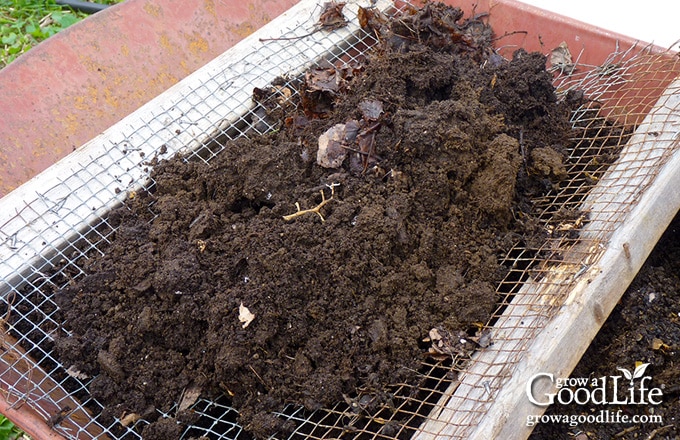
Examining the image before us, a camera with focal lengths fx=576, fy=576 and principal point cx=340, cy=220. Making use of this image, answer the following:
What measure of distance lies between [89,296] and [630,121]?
→ 1.72 metres

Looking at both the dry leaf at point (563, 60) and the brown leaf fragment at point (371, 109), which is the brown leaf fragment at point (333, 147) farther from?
the dry leaf at point (563, 60)

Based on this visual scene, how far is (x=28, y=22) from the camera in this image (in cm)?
336

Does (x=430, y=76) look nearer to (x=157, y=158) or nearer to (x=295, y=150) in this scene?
(x=295, y=150)

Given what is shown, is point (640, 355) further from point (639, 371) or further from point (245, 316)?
point (245, 316)

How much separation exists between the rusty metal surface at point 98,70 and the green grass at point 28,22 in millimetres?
1500

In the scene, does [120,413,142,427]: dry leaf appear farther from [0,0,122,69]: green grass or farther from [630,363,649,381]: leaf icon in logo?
[0,0,122,69]: green grass

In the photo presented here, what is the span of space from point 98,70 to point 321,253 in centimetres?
113

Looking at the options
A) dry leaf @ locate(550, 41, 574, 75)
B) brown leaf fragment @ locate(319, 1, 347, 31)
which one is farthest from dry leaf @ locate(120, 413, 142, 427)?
dry leaf @ locate(550, 41, 574, 75)

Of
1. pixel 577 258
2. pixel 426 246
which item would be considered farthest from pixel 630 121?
pixel 426 246

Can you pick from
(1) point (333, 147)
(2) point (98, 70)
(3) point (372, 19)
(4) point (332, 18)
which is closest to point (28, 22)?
(2) point (98, 70)

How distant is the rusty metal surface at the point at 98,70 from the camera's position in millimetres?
1869

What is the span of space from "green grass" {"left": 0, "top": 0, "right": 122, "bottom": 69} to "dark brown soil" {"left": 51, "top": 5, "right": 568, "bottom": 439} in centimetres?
207

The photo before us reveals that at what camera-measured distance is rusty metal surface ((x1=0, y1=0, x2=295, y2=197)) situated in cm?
187

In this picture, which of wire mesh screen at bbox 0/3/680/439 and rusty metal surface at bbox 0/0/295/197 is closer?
wire mesh screen at bbox 0/3/680/439
